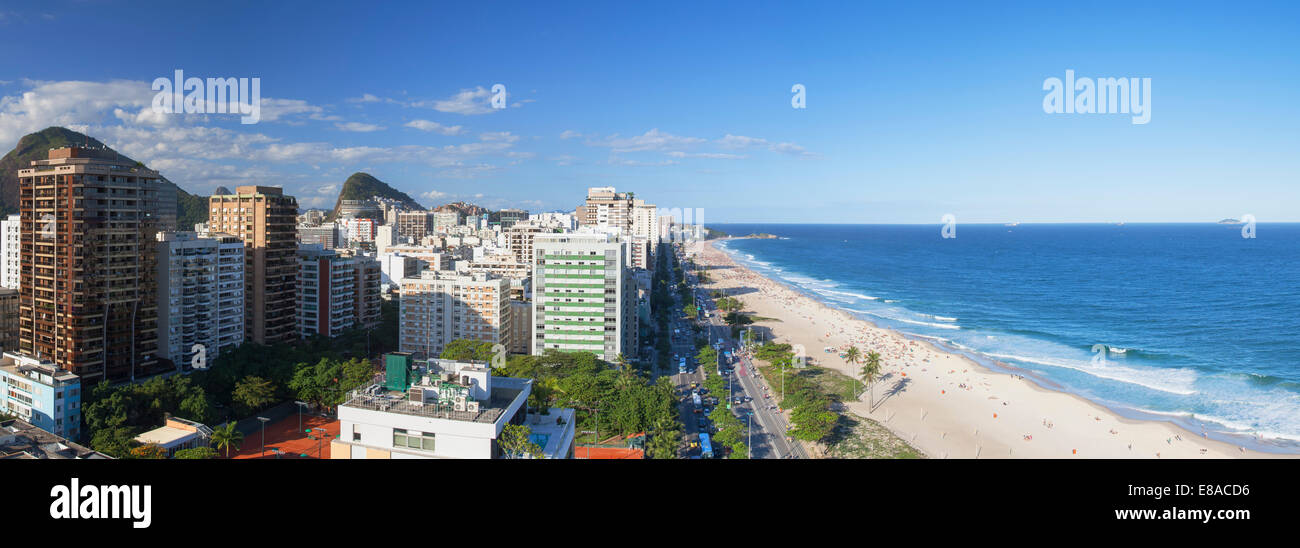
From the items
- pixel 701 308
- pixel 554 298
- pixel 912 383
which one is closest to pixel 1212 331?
pixel 912 383

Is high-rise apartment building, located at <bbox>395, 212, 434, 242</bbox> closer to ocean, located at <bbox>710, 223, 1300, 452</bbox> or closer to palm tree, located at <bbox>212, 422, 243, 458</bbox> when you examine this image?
ocean, located at <bbox>710, 223, 1300, 452</bbox>

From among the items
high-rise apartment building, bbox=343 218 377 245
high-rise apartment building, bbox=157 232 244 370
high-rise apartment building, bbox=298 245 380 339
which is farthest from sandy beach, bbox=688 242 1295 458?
high-rise apartment building, bbox=343 218 377 245

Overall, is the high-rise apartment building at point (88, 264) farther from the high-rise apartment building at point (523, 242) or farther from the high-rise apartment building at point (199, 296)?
the high-rise apartment building at point (523, 242)

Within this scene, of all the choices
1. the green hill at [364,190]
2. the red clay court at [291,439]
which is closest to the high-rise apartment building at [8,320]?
the red clay court at [291,439]

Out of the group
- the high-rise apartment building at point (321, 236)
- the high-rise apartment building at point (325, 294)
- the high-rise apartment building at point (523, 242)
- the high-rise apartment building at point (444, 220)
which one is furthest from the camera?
the high-rise apartment building at point (444, 220)
